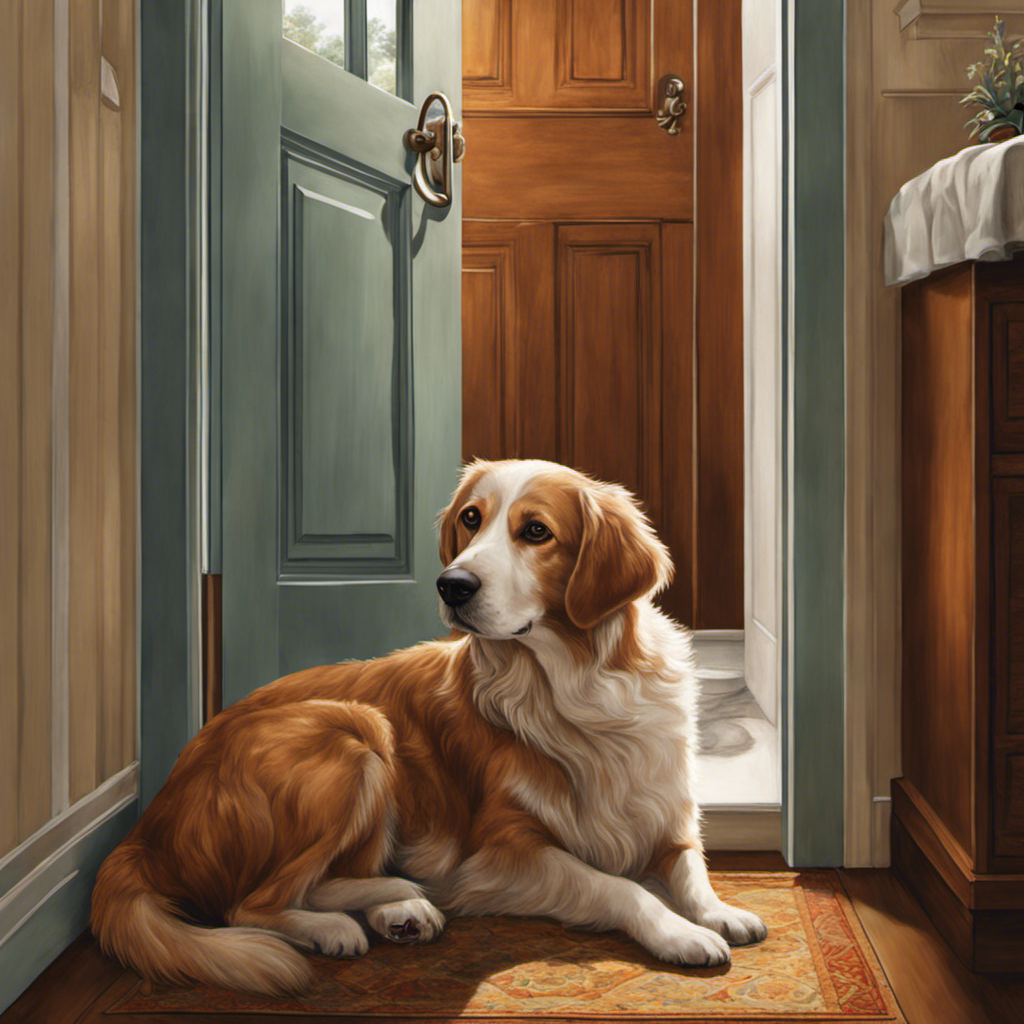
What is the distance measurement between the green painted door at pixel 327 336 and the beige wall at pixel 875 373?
0.75 meters

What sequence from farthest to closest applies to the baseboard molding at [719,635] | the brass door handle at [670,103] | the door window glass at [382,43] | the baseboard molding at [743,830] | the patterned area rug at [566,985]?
1. the baseboard molding at [719,635]
2. the brass door handle at [670,103]
3. the door window glass at [382,43]
4. the baseboard molding at [743,830]
5. the patterned area rug at [566,985]

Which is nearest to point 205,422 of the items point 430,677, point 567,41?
point 430,677

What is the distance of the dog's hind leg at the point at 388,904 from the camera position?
129 centimetres

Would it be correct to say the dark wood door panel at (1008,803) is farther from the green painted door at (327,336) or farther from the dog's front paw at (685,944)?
the green painted door at (327,336)

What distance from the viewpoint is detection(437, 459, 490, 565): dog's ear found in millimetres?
1455

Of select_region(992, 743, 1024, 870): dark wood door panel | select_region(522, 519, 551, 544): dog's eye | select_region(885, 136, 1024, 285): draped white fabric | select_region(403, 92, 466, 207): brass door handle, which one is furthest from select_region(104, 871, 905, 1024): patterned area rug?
select_region(403, 92, 466, 207): brass door handle

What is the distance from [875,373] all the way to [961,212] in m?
0.36

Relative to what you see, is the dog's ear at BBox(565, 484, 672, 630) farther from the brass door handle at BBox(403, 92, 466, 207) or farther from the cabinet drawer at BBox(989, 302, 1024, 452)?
the brass door handle at BBox(403, 92, 466, 207)

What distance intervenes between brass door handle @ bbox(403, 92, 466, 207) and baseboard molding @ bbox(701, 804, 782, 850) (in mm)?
1266

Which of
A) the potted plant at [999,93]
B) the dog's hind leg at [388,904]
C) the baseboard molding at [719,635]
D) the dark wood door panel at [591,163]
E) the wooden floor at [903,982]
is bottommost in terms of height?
the wooden floor at [903,982]

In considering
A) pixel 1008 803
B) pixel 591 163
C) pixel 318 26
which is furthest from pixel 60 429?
pixel 591 163

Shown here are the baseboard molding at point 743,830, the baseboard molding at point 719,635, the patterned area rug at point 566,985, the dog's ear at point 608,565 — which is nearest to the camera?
the patterned area rug at point 566,985

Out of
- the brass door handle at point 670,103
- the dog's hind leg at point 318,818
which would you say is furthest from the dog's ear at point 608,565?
the brass door handle at point 670,103

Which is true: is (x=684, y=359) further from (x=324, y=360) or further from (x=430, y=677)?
(x=430, y=677)
